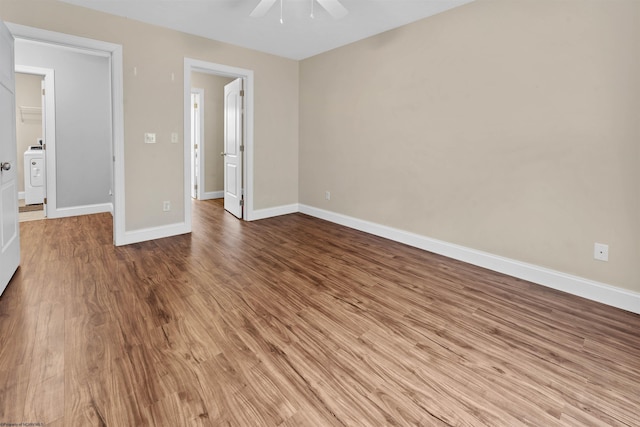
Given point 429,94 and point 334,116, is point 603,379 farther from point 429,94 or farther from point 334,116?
point 334,116

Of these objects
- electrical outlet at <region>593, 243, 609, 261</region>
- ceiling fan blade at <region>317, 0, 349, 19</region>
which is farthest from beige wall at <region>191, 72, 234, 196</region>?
electrical outlet at <region>593, 243, 609, 261</region>

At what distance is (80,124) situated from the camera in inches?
201

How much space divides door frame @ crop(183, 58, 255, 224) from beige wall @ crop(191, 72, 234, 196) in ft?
6.39

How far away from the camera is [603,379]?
5.53ft

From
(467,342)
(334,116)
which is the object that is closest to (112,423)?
(467,342)

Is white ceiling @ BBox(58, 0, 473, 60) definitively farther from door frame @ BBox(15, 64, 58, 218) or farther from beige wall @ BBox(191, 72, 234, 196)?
beige wall @ BBox(191, 72, 234, 196)

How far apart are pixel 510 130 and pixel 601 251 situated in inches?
47.0

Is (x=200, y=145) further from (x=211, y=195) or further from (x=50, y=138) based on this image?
(x=50, y=138)

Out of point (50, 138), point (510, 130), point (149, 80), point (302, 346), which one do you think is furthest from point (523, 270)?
point (50, 138)

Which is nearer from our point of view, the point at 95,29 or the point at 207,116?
the point at 95,29

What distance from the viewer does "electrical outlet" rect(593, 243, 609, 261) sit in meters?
2.51

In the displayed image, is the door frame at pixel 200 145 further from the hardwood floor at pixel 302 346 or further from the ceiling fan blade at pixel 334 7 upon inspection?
the ceiling fan blade at pixel 334 7

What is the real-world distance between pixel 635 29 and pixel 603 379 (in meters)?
2.31

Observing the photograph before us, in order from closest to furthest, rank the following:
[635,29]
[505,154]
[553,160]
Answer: [635,29] < [553,160] < [505,154]
